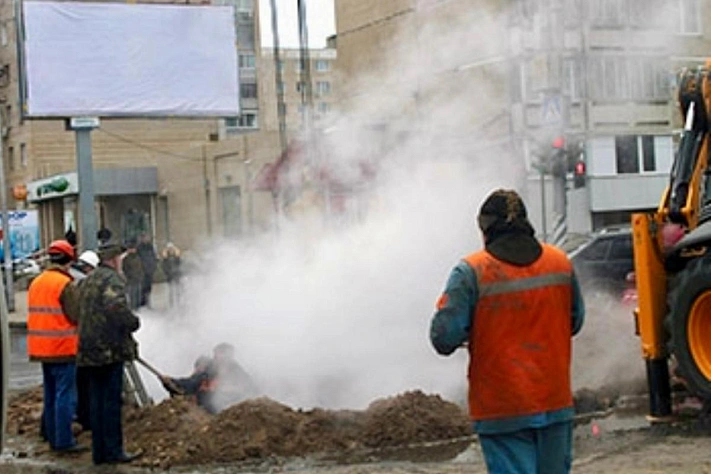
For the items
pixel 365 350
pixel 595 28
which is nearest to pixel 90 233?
pixel 365 350

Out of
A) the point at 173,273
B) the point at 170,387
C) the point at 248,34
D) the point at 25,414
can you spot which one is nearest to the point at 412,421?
the point at 170,387

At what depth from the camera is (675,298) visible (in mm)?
8344

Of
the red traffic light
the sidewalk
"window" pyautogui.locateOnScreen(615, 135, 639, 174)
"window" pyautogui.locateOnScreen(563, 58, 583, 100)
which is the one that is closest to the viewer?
"window" pyautogui.locateOnScreen(563, 58, 583, 100)

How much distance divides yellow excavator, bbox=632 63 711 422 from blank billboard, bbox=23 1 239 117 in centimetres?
785

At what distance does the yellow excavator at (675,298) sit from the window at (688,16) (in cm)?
294

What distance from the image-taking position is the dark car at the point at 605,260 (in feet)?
51.7

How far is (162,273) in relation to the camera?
Result: 21.8 m

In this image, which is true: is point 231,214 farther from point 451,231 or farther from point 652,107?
point 451,231

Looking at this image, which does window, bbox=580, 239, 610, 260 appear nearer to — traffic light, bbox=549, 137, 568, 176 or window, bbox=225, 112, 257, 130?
traffic light, bbox=549, 137, 568, 176

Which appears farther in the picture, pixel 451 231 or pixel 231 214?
pixel 231 214

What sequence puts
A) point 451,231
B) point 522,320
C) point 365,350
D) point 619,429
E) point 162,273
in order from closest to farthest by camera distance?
point 522,320, point 619,429, point 365,350, point 451,231, point 162,273

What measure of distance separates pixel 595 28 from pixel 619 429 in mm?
4867

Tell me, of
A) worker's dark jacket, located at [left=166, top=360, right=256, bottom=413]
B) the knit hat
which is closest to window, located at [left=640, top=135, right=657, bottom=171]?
worker's dark jacket, located at [left=166, top=360, right=256, bottom=413]

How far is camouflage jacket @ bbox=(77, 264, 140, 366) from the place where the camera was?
27.2ft
